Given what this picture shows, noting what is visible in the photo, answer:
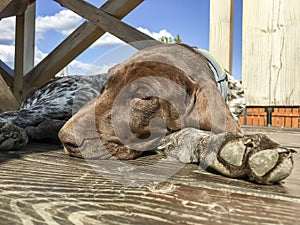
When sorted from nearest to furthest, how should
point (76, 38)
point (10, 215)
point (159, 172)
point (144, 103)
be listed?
point (10, 215) < point (159, 172) < point (144, 103) < point (76, 38)

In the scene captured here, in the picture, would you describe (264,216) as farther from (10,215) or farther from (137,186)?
(10,215)

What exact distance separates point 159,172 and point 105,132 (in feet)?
1.35

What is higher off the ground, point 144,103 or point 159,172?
point 144,103

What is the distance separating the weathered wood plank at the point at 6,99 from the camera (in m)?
3.13

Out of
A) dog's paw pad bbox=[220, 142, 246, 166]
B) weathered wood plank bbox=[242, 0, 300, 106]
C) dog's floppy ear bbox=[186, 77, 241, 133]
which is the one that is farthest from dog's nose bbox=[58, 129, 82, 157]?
weathered wood plank bbox=[242, 0, 300, 106]

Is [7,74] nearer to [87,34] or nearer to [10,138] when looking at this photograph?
[87,34]

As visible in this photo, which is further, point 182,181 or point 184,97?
point 184,97

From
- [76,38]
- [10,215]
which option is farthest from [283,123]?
[10,215]

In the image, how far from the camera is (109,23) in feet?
13.2

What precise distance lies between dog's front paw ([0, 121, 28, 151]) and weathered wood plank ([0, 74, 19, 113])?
988mm

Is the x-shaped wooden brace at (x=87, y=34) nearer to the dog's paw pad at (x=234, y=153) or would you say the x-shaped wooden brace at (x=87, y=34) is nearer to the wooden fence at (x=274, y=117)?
the wooden fence at (x=274, y=117)

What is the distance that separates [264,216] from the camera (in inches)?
40.0

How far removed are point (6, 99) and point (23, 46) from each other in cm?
179

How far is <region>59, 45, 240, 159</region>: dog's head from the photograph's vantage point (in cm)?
184
